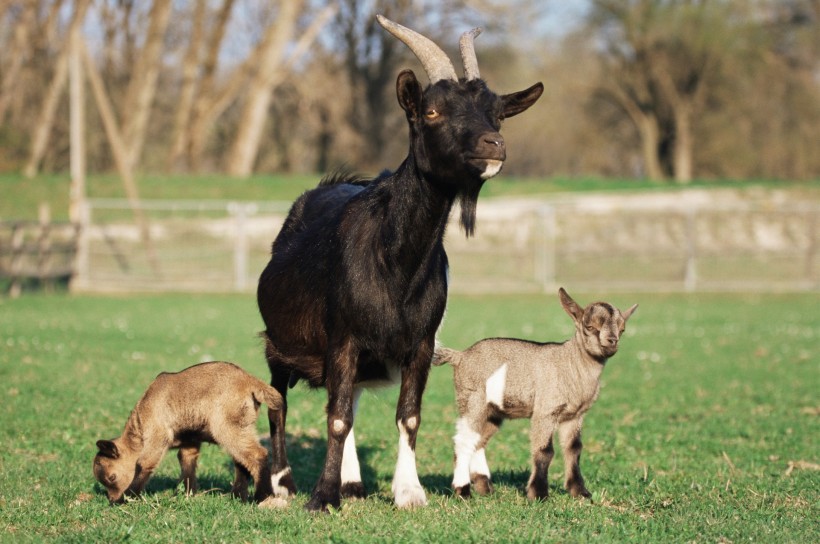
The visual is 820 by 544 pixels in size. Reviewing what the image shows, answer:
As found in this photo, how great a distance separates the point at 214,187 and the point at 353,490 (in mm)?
39241

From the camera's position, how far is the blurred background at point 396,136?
34.9 metres

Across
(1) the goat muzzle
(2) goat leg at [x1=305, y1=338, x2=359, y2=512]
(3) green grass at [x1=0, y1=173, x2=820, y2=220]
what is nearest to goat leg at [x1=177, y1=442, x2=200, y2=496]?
(2) goat leg at [x1=305, y1=338, x2=359, y2=512]

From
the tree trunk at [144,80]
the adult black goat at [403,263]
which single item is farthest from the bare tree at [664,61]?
the adult black goat at [403,263]

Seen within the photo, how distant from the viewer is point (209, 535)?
5922 mm

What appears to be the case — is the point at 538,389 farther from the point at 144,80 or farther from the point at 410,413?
the point at 144,80

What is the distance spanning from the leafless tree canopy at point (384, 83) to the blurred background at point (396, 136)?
0.12m

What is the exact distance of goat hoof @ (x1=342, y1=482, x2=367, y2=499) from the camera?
7.45 m

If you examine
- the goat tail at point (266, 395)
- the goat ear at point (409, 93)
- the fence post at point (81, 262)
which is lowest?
the fence post at point (81, 262)

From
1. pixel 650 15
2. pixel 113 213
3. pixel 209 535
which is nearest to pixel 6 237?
pixel 113 213

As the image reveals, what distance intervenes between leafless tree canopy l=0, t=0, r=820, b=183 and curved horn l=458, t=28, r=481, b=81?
38223 millimetres

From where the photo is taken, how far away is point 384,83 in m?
57.5

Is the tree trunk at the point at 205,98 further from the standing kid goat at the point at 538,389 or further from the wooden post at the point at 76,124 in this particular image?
the standing kid goat at the point at 538,389

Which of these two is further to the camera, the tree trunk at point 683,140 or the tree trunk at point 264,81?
the tree trunk at point 683,140

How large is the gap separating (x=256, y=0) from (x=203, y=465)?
1852 inches
